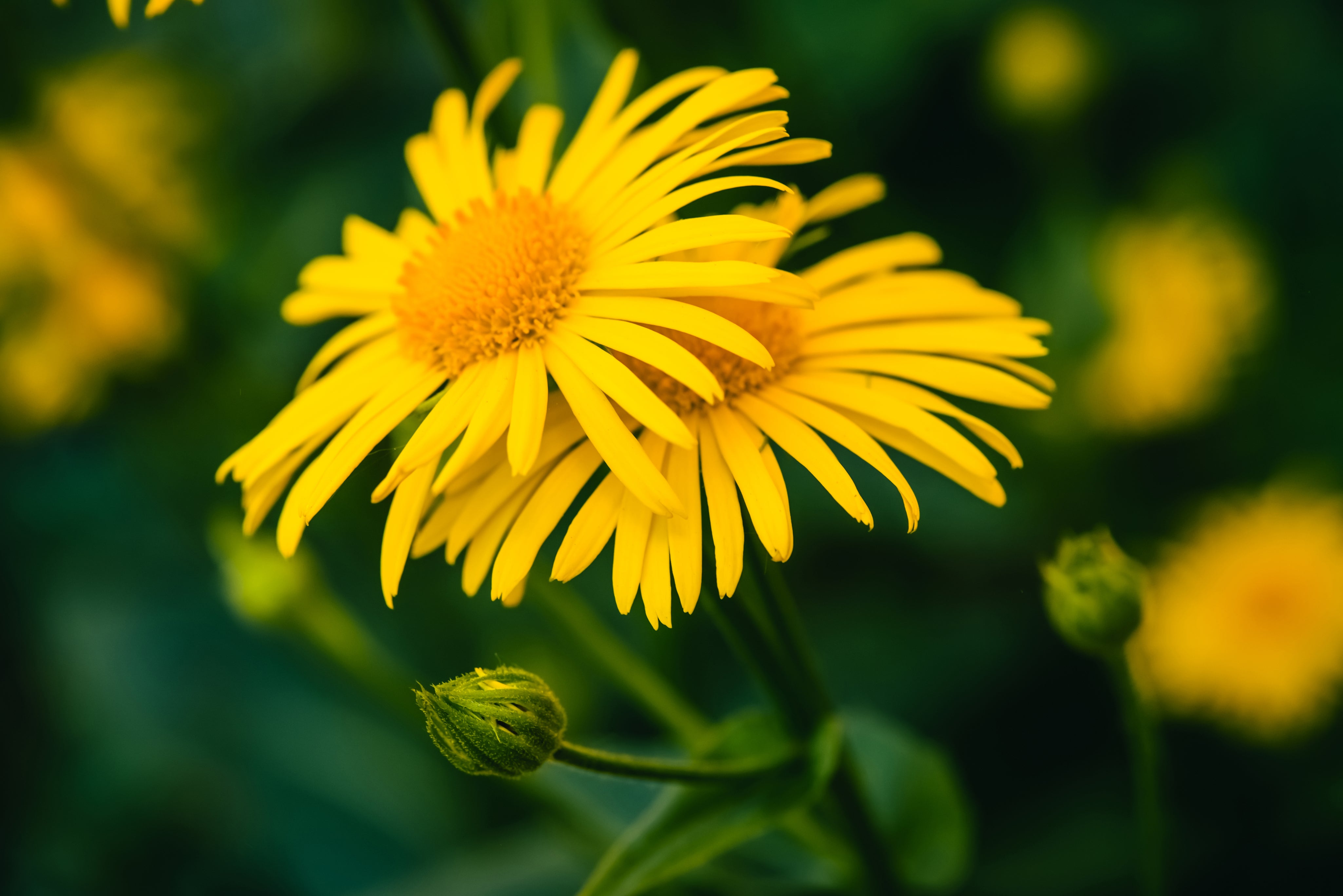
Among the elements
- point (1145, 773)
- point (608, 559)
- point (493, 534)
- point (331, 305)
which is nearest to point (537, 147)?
point (331, 305)

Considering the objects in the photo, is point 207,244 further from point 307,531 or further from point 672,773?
point 672,773

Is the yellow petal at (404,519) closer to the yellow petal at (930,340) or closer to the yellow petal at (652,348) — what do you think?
the yellow petal at (652,348)

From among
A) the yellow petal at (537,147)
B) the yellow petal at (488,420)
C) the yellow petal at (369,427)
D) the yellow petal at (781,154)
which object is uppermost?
the yellow petal at (537,147)

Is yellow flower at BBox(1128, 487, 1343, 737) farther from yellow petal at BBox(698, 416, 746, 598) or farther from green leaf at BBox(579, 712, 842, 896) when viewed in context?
yellow petal at BBox(698, 416, 746, 598)

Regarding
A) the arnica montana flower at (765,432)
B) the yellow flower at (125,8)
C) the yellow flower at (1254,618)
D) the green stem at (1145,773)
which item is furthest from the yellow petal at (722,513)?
the yellow flower at (1254,618)

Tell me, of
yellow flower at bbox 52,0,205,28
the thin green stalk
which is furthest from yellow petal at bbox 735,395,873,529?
yellow flower at bbox 52,0,205,28

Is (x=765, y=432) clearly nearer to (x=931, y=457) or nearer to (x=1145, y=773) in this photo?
(x=931, y=457)
